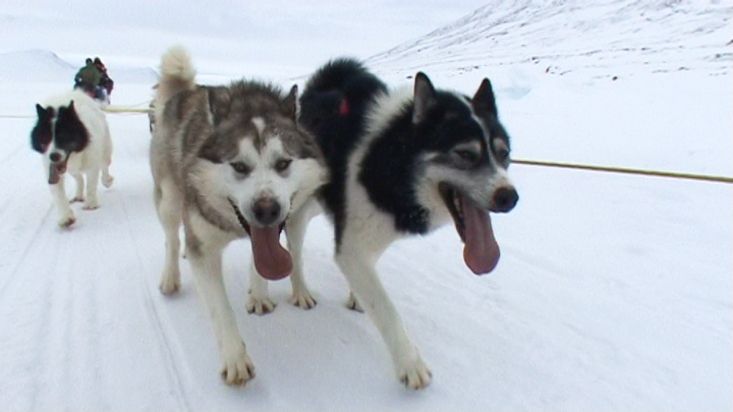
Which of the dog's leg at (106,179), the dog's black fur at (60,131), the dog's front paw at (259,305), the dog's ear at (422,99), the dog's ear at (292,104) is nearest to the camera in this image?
the dog's ear at (422,99)

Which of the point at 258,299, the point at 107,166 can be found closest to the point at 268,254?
the point at 258,299

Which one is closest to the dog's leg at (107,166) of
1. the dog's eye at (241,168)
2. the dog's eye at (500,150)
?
the dog's eye at (241,168)

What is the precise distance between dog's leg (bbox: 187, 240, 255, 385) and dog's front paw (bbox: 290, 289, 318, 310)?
648 millimetres

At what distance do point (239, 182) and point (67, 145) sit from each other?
11.0 ft

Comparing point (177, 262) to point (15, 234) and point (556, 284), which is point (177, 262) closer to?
point (15, 234)

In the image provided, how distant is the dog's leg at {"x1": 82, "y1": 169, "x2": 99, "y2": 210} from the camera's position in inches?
191

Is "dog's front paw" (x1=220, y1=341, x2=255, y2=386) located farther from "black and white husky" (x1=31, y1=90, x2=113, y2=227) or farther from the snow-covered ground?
"black and white husky" (x1=31, y1=90, x2=113, y2=227)

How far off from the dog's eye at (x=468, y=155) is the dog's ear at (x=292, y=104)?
2.51ft

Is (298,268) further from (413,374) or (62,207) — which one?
(62,207)

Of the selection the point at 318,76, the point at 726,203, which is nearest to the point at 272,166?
the point at 318,76

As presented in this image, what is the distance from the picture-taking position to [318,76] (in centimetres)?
322

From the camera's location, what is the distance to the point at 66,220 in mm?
4234

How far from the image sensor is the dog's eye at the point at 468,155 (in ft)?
7.27

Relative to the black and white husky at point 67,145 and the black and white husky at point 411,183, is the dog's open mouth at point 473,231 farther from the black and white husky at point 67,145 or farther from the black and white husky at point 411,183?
the black and white husky at point 67,145
